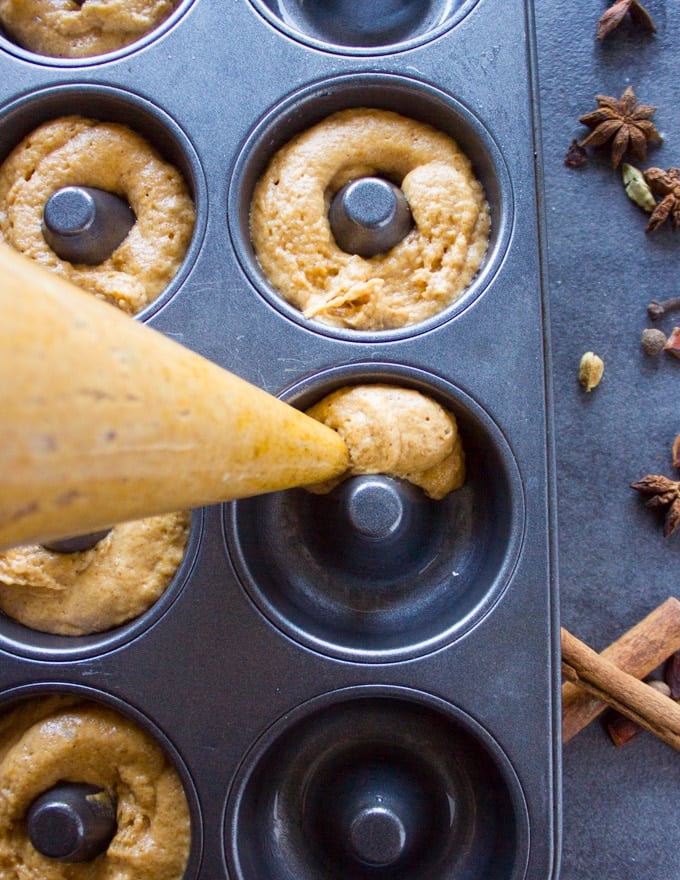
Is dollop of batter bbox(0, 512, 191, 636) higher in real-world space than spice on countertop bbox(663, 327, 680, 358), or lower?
lower

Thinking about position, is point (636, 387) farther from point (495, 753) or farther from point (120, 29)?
point (120, 29)

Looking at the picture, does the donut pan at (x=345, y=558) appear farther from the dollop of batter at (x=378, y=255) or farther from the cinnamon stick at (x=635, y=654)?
the cinnamon stick at (x=635, y=654)

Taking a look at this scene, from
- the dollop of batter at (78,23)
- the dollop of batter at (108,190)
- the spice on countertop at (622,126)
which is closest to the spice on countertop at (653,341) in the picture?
the spice on countertop at (622,126)

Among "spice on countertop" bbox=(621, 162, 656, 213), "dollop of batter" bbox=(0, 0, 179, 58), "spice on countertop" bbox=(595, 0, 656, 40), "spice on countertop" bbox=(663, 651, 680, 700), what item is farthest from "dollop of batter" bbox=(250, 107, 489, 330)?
"spice on countertop" bbox=(663, 651, 680, 700)

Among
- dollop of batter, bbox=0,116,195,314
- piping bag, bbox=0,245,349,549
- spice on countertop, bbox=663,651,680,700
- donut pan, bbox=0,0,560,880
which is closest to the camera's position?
piping bag, bbox=0,245,349,549

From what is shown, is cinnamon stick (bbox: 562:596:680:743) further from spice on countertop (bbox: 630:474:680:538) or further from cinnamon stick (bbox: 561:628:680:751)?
spice on countertop (bbox: 630:474:680:538)
